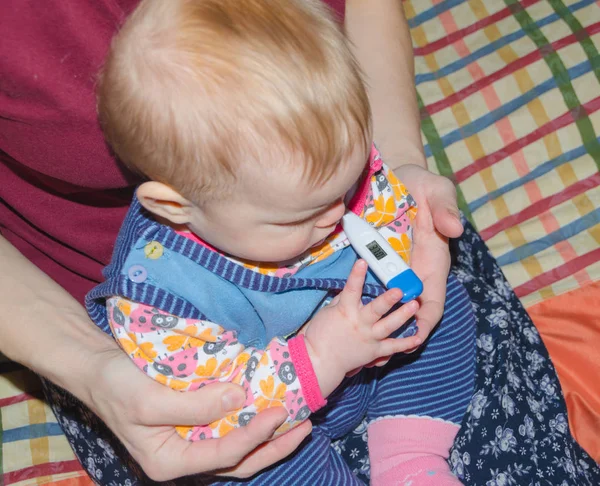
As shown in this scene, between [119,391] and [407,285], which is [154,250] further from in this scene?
[407,285]

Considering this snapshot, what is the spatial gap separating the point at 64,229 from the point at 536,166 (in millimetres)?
937

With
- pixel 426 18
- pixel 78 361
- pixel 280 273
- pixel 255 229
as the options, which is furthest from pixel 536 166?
pixel 78 361

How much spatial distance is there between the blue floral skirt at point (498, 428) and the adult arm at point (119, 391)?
161 mm

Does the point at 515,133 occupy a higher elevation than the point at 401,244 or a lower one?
lower

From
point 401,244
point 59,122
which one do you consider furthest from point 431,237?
point 59,122

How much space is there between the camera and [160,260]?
38.3 inches

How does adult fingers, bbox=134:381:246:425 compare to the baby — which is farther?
adult fingers, bbox=134:381:246:425

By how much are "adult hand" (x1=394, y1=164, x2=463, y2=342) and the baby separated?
0.02 metres

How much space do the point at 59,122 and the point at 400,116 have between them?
0.56m

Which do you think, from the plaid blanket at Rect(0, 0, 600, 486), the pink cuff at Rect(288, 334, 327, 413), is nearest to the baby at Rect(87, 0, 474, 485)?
the pink cuff at Rect(288, 334, 327, 413)

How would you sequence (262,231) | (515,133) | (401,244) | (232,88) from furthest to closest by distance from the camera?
(515,133)
(401,244)
(262,231)
(232,88)

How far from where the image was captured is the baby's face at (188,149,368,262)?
847 mm

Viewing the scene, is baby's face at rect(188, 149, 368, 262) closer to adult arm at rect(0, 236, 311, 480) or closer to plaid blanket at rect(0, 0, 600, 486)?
adult arm at rect(0, 236, 311, 480)

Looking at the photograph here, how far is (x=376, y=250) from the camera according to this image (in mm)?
1032
